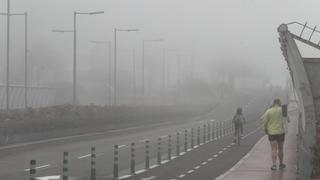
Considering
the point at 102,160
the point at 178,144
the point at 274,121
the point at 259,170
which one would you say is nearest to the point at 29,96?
the point at 178,144

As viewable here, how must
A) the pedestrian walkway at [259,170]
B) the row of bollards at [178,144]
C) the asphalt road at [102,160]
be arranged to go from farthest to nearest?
the asphalt road at [102,160], the pedestrian walkway at [259,170], the row of bollards at [178,144]

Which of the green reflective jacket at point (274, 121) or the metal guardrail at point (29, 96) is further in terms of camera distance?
the metal guardrail at point (29, 96)

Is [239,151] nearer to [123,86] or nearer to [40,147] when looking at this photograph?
[40,147]

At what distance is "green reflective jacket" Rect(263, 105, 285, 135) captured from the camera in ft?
70.0

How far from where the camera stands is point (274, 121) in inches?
846

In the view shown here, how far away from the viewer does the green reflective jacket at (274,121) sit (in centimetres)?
2134

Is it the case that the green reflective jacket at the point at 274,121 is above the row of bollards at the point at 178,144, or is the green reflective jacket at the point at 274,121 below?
above

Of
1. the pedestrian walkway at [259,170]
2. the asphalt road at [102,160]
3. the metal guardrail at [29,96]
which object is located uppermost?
the metal guardrail at [29,96]

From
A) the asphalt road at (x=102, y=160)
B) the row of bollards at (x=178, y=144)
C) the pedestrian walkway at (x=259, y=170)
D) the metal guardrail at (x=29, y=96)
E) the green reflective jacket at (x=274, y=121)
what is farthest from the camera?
the metal guardrail at (x=29, y=96)

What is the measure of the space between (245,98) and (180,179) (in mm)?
128991

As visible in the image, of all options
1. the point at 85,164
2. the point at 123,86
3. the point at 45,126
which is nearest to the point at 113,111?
the point at 45,126

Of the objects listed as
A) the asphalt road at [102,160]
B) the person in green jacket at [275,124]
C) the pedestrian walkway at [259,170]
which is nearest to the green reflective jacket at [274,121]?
the person in green jacket at [275,124]

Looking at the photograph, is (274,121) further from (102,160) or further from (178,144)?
(178,144)

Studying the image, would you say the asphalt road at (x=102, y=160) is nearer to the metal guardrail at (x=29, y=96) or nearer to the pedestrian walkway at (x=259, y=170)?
the pedestrian walkway at (x=259, y=170)
